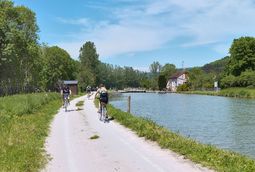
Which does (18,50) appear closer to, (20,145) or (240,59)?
(20,145)

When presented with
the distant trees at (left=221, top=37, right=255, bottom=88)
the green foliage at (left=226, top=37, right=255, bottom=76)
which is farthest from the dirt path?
the green foliage at (left=226, top=37, right=255, bottom=76)

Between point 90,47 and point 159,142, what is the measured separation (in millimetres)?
157454

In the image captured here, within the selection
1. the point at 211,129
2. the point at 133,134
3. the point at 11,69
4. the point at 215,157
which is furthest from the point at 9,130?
the point at 11,69

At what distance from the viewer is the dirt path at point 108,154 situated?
41.2 ft

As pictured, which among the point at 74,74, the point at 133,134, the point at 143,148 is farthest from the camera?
the point at 74,74

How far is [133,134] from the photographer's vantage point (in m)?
20.5

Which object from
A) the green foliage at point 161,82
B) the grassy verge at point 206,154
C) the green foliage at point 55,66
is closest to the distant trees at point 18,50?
the green foliage at point 55,66

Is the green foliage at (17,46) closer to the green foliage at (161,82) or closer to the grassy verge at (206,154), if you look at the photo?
the grassy verge at (206,154)

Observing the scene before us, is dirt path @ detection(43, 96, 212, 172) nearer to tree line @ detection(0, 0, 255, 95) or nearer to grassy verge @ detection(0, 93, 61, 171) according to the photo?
grassy verge @ detection(0, 93, 61, 171)

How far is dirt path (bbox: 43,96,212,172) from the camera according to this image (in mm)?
12547

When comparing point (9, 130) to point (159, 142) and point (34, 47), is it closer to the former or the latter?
point (159, 142)

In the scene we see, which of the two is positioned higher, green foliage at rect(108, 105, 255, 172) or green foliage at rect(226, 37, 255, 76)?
green foliage at rect(226, 37, 255, 76)

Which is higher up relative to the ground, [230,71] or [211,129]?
[230,71]

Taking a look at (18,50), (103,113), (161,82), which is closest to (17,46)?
(18,50)
